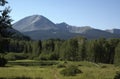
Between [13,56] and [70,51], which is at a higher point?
[70,51]

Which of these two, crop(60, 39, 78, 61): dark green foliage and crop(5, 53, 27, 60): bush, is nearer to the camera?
crop(5, 53, 27, 60): bush

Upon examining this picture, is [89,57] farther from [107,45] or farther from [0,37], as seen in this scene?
[0,37]

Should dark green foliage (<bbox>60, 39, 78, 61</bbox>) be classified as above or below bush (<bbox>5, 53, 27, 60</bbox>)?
above

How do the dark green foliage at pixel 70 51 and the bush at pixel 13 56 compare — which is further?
the dark green foliage at pixel 70 51

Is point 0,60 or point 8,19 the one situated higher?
point 8,19

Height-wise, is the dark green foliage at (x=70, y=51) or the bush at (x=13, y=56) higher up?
the dark green foliage at (x=70, y=51)

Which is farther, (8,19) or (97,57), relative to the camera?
(97,57)

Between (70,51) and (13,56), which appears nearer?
(13,56)

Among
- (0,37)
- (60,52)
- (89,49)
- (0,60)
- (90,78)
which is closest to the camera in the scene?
(90,78)

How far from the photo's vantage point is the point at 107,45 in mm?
172500

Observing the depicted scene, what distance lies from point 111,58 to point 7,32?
12646 cm

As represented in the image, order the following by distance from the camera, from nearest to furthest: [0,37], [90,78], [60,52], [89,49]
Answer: [90,78] < [0,37] < [89,49] < [60,52]

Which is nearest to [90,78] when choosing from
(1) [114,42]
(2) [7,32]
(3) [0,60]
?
(2) [7,32]

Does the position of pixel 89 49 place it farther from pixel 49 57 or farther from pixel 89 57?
pixel 49 57
